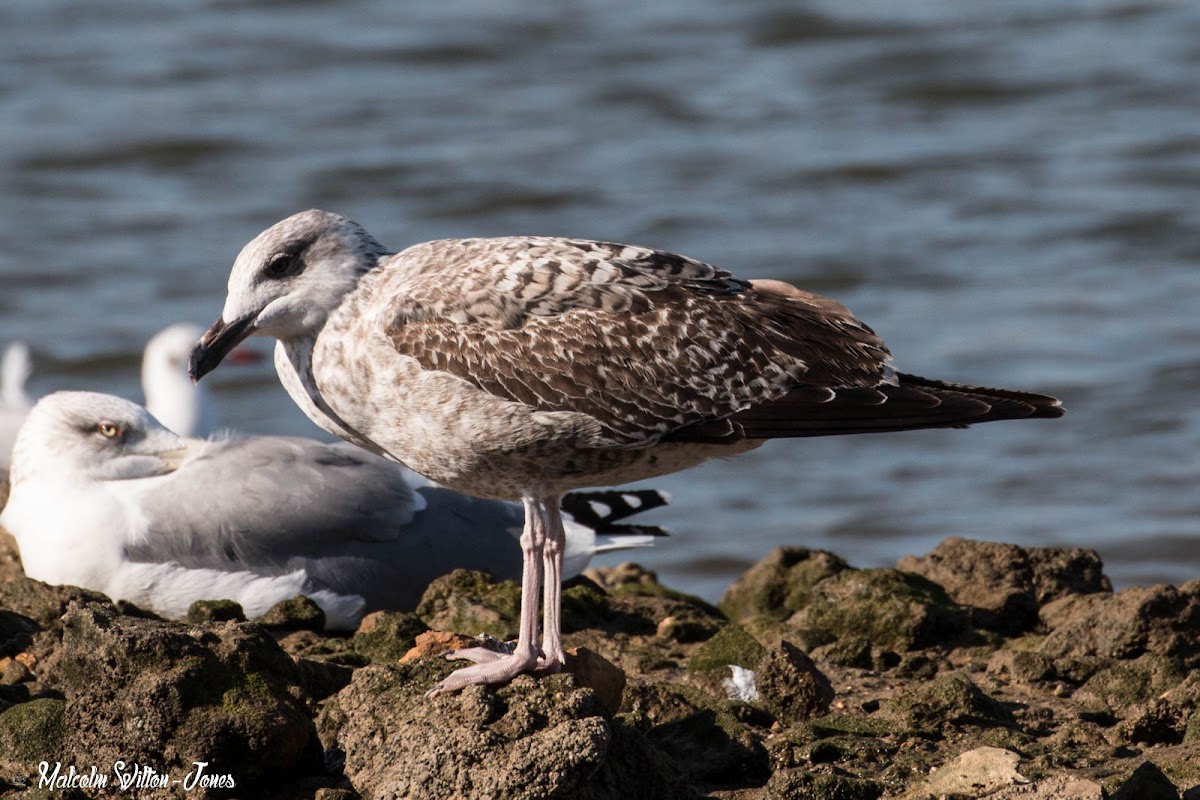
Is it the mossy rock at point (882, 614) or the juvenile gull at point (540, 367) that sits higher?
the juvenile gull at point (540, 367)

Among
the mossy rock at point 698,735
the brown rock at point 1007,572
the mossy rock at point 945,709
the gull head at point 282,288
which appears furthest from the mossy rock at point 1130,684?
the gull head at point 282,288

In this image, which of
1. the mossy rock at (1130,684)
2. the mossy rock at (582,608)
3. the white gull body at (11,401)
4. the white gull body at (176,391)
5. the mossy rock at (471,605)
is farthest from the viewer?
the white gull body at (176,391)

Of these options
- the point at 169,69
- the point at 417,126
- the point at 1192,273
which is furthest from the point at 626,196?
the point at 169,69

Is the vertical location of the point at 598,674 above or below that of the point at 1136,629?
above

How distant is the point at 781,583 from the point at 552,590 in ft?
6.25

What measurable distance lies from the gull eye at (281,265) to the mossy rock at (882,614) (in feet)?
7.61

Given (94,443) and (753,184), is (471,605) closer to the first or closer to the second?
(94,443)

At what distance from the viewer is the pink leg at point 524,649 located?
4.86m

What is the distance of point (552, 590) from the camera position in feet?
18.0

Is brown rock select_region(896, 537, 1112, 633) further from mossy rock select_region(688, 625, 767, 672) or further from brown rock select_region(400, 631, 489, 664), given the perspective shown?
brown rock select_region(400, 631, 489, 664)

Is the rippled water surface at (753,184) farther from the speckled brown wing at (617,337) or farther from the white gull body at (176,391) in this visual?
the speckled brown wing at (617,337)

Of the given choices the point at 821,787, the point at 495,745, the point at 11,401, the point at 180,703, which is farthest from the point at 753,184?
the point at 495,745

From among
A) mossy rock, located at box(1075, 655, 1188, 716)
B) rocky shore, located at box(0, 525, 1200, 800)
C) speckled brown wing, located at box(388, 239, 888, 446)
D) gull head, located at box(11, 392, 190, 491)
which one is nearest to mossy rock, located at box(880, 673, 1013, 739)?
rocky shore, located at box(0, 525, 1200, 800)

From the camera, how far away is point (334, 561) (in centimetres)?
718
